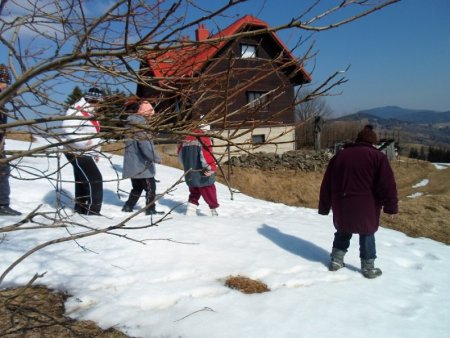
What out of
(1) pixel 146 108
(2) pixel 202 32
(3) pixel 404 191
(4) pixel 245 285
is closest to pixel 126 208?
(4) pixel 245 285

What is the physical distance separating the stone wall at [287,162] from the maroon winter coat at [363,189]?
34.4ft

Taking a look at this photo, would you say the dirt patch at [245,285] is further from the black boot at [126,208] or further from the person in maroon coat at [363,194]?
the black boot at [126,208]

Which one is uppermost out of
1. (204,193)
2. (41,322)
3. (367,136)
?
(367,136)

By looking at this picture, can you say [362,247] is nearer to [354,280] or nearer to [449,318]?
[354,280]

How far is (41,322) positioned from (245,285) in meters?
1.52

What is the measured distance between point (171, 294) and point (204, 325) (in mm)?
455

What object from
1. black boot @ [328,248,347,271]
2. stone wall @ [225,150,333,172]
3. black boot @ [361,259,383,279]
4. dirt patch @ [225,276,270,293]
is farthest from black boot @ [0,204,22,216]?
stone wall @ [225,150,333,172]

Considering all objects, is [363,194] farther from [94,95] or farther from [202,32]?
[94,95]

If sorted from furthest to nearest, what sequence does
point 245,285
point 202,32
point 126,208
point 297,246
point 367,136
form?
point 126,208, point 297,246, point 367,136, point 245,285, point 202,32

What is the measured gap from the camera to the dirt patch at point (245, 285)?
117 inches

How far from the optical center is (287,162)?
50.1ft

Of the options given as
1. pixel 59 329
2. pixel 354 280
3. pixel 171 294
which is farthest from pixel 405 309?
pixel 59 329

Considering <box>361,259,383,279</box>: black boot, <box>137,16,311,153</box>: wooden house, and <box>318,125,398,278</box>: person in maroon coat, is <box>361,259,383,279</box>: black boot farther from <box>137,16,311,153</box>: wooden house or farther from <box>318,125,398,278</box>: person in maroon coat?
<box>137,16,311,153</box>: wooden house

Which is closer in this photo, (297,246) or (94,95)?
(94,95)
